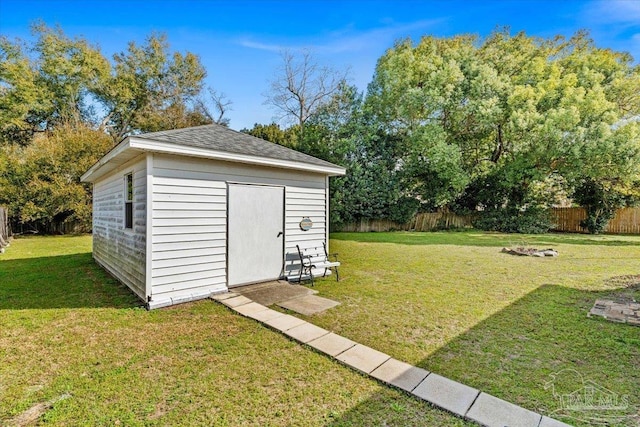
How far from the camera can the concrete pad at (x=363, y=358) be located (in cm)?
290

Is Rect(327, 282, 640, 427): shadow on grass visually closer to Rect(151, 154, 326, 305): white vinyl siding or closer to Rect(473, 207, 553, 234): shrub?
Rect(151, 154, 326, 305): white vinyl siding

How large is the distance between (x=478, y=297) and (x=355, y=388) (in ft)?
11.5

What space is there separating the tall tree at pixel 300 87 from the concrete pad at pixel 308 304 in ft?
56.3

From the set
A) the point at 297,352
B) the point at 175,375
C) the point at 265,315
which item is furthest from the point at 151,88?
the point at 297,352

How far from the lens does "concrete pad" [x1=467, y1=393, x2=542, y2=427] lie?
2.12 m

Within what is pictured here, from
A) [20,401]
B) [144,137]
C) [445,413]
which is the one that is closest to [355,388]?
[445,413]

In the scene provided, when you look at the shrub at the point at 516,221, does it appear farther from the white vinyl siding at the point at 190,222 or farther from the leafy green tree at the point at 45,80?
the leafy green tree at the point at 45,80

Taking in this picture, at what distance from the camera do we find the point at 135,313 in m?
4.32

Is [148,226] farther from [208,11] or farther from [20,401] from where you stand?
[208,11]

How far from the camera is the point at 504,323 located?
401 cm

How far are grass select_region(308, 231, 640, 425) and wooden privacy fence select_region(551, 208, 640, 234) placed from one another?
11513 mm

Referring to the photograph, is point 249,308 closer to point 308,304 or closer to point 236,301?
point 236,301

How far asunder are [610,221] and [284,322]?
20626mm

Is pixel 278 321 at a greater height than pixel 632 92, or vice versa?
pixel 632 92
